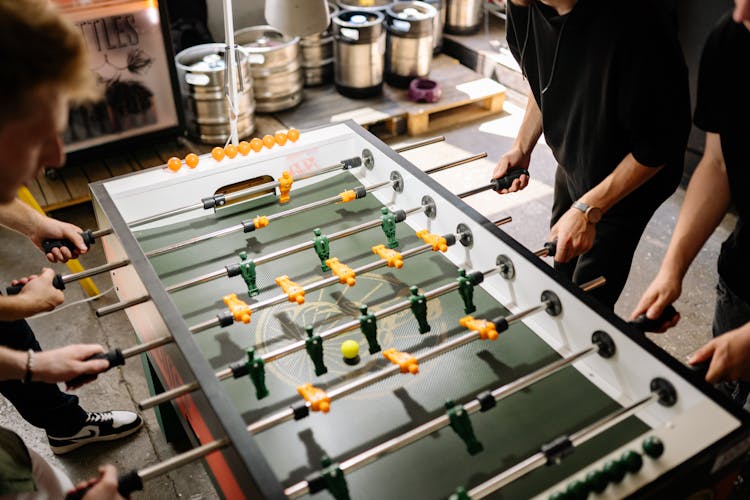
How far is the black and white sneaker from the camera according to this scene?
8.57 ft

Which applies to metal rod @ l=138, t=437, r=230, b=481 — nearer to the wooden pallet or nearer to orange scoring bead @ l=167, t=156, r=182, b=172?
orange scoring bead @ l=167, t=156, r=182, b=172

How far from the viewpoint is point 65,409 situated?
2482 mm

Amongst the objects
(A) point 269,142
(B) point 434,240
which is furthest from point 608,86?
(A) point 269,142

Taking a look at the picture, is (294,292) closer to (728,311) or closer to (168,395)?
(168,395)

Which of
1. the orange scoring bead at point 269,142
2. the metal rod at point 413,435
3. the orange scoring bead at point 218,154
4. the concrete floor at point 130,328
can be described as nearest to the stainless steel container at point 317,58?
the concrete floor at point 130,328

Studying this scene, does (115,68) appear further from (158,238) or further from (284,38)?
(158,238)

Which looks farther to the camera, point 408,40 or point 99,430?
point 408,40

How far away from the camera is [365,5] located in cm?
525

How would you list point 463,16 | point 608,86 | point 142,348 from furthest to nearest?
point 463,16 → point 608,86 → point 142,348

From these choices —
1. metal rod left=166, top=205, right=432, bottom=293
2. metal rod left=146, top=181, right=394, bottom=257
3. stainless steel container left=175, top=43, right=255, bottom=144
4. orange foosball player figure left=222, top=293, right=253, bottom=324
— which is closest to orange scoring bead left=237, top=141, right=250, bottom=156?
metal rod left=146, top=181, right=394, bottom=257

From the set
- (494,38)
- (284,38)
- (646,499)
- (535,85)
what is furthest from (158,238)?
(494,38)

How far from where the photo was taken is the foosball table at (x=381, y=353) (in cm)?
138

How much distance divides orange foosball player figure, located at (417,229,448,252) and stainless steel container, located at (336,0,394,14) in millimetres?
3295

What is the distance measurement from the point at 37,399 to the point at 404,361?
5.10 ft
